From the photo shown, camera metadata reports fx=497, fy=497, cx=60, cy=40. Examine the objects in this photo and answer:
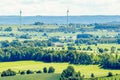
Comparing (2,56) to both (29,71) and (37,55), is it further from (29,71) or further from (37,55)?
(29,71)

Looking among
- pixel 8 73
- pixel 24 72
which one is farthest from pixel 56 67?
pixel 8 73

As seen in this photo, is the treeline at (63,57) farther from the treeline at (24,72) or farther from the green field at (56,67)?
the treeline at (24,72)

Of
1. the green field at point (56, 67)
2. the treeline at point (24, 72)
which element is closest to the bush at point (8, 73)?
the treeline at point (24, 72)

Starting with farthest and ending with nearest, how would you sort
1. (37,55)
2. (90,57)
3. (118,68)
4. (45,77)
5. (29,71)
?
(37,55) < (90,57) < (118,68) < (29,71) < (45,77)

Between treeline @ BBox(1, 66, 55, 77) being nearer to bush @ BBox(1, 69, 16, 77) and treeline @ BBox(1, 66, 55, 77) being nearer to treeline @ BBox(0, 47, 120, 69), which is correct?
bush @ BBox(1, 69, 16, 77)

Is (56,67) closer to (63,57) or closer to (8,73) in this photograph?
(63,57)

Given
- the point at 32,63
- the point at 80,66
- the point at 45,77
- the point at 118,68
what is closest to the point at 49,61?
the point at 32,63

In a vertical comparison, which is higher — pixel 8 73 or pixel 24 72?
pixel 8 73

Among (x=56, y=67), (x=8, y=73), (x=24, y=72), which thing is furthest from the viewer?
(x=56, y=67)

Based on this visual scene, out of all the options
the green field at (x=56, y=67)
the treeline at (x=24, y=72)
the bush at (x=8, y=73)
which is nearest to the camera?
→ the bush at (x=8, y=73)
